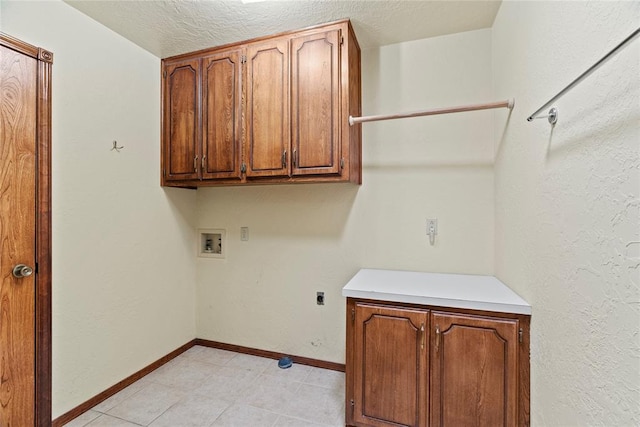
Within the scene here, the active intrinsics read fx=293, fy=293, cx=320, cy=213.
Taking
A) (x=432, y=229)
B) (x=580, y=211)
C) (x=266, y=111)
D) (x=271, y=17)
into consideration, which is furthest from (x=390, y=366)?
(x=271, y=17)

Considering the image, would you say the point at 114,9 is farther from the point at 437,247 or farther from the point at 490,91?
the point at 437,247

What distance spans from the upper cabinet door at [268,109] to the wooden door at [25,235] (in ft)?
3.74

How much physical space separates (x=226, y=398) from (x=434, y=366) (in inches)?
54.6

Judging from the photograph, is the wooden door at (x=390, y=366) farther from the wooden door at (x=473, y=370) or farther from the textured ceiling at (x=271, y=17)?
the textured ceiling at (x=271, y=17)

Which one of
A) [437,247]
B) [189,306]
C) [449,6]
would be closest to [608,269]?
[437,247]

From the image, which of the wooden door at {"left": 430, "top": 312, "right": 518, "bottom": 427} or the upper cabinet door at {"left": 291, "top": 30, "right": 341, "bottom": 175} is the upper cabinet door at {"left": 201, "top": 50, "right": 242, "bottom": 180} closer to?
the upper cabinet door at {"left": 291, "top": 30, "right": 341, "bottom": 175}

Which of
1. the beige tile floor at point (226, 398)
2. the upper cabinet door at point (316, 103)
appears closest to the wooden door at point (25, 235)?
the beige tile floor at point (226, 398)

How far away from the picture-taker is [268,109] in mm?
2082

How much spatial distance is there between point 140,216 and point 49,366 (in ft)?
3.40

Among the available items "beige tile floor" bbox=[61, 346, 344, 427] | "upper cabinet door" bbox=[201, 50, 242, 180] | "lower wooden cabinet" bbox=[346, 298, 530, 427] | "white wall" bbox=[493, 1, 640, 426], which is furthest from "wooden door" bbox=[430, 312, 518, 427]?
"upper cabinet door" bbox=[201, 50, 242, 180]

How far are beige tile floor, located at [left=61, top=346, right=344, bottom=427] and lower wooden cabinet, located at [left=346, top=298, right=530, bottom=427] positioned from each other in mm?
374

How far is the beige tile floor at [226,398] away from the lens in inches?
69.6

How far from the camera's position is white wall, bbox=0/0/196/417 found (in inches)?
67.7

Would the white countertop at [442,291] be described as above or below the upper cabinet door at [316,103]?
below
